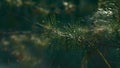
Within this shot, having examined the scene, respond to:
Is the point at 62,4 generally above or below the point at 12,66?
above

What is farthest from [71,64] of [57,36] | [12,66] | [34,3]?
[34,3]

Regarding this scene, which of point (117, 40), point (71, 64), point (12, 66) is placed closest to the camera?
point (117, 40)

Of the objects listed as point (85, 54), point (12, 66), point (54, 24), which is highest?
point (54, 24)

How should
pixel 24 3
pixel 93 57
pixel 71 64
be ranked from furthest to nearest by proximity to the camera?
pixel 24 3
pixel 71 64
pixel 93 57

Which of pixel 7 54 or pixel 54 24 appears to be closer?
pixel 54 24

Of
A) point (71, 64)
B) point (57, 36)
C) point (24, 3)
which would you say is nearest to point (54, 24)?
point (57, 36)

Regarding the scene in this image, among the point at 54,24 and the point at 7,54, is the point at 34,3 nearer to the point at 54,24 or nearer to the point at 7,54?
the point at 7,54

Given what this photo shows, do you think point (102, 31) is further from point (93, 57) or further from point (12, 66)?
point (12, 66)
